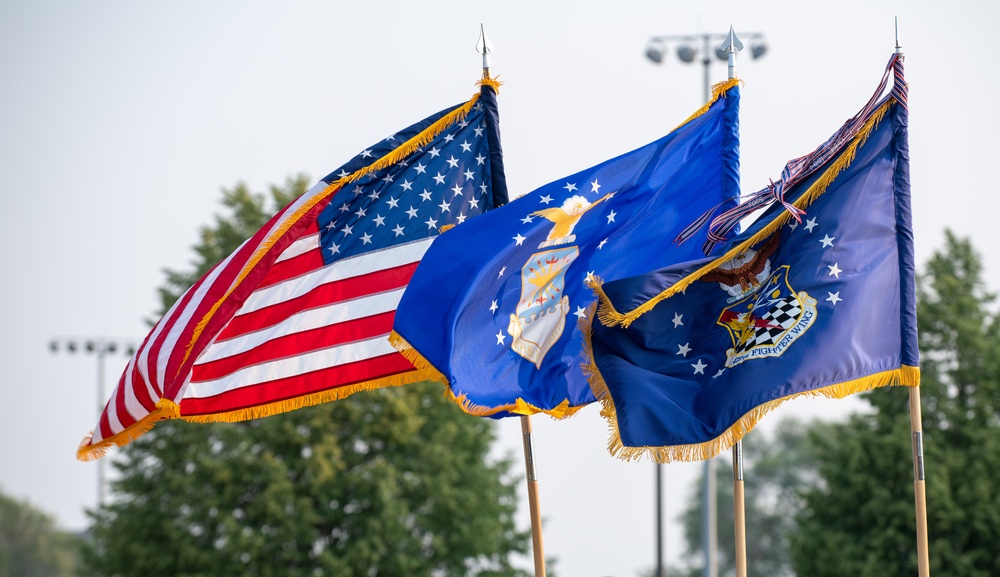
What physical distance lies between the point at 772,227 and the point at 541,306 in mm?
2228

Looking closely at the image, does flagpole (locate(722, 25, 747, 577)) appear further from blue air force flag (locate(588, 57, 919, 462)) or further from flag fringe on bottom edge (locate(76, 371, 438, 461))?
flag fringe on bottom edge (locate(76, 371, 438, 461))

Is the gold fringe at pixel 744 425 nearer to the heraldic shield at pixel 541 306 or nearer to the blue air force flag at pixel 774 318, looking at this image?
the blue air force flag at pixel 774 318

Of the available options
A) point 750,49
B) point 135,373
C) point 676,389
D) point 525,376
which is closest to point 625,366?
point 676,389

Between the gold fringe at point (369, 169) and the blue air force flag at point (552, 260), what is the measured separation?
44.1 inches

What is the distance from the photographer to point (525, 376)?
437 inches

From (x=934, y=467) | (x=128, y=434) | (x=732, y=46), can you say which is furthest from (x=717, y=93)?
(x=934, y=467)

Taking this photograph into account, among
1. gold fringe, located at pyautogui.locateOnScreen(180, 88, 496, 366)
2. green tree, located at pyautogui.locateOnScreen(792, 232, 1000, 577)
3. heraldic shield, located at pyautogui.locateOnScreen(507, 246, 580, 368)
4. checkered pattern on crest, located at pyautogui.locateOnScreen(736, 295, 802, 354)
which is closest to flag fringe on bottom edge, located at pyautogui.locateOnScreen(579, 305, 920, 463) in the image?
checkered pattern on crest, located at pyautogui.locateOnScreen(736, 295, 802, 354)

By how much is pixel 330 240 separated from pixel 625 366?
347 cm

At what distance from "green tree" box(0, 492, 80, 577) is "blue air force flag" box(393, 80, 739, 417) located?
99816 millimetres

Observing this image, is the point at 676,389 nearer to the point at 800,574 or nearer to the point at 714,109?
Answer: the point at 714,109

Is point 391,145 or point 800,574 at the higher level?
point 391,145

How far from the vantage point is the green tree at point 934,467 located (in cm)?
2641

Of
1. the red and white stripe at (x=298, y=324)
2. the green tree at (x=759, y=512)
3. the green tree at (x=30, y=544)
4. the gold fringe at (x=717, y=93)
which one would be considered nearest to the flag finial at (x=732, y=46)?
the gold fringe at (x=717, y=93)

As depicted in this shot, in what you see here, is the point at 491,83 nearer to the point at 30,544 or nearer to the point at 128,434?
the point at 128,434
